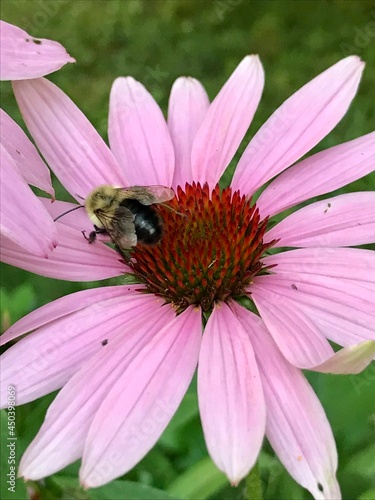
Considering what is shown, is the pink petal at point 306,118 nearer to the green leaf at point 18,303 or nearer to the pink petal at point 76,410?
the pink petal at point 76,410

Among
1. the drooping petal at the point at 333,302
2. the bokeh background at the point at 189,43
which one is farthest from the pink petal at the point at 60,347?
the bokeh background at the point at 189,43

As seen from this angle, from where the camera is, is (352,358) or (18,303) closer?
(352,358)

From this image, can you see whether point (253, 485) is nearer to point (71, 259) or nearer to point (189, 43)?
point (71, 259)

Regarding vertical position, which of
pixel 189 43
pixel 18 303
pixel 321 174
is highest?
pixel 189 43

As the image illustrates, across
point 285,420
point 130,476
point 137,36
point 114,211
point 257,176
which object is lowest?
point 130,476

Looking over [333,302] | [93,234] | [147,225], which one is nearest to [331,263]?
[333,302]

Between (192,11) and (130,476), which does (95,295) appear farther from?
(192,11)

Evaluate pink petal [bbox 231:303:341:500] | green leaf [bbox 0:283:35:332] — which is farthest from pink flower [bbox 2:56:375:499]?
green leaf [bbox 0:283:35:332]

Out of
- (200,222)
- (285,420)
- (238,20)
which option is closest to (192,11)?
(238,20)
